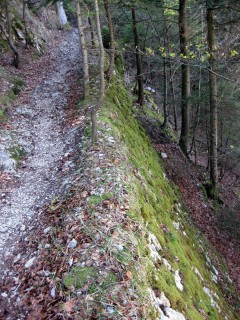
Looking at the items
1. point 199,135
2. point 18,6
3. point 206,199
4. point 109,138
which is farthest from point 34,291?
point 18,6

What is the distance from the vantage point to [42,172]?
333 inches

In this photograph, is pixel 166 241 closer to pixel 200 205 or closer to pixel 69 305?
pixel 69 305

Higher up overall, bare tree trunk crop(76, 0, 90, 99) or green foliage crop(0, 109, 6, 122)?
bare tree trunk crop(76, 0, 90, 99)

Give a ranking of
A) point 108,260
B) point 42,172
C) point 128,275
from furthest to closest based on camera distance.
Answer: point 42,172, point 108,260, point 128,275

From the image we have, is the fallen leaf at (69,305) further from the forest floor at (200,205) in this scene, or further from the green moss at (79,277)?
the forest floor at (200,205)

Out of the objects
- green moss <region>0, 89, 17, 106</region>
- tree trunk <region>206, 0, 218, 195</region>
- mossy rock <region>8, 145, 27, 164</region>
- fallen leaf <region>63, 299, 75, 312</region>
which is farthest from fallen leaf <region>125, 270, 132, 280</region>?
green moss <region>0, 89, 17, 106</region>

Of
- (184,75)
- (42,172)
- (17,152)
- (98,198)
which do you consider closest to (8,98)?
(17,152)

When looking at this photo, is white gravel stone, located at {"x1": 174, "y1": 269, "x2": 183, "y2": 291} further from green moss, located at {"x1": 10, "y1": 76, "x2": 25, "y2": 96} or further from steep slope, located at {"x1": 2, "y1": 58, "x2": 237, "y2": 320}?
green moss, located at {"x1": 10, "y1": 76, "x2": 25, "y2": 96}

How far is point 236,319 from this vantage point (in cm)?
859

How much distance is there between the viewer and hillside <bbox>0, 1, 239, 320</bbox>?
14.3ft

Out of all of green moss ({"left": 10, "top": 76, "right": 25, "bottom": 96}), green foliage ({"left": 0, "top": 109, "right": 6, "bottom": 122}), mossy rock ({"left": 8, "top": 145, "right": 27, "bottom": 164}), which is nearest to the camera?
mossy rock ({"left": 8, "top": 145, "right": 27, "bottom": 164})

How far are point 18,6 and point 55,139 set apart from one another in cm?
1987

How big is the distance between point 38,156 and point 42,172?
1.14 metres

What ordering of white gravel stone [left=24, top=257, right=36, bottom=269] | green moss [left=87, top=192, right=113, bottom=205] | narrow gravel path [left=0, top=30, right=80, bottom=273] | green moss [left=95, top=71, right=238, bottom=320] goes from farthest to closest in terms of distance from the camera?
narrow gravel path [left=0, top=30, right=80, bottom=273] → green moss [left=87, top=192, right=113, bottom=205] → white gravel stone [left=24, top=257, right=36, bottom=269] → green moss [left=95, top=71, right=238, bottom=320]
